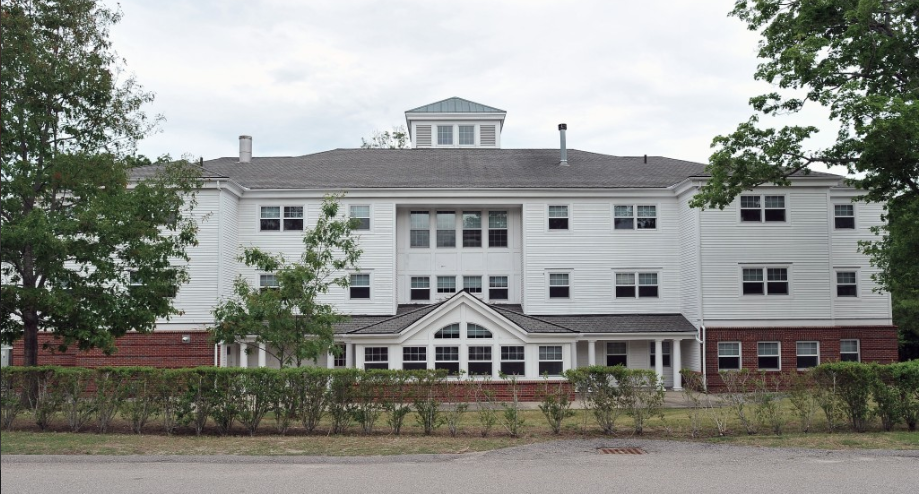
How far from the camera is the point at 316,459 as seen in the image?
12.3 meters

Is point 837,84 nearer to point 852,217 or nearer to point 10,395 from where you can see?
point 852,217

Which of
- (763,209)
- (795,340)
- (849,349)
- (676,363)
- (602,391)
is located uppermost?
(763,209)

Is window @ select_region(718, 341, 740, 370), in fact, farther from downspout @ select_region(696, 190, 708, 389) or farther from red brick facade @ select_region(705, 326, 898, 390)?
downspout @ select_region(696, 190, 708, 389)

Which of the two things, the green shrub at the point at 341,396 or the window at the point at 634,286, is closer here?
the green shrub at the point at 341,396

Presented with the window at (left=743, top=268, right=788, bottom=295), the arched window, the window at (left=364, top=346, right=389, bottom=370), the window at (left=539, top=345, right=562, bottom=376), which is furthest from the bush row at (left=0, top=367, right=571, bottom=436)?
the window at (left=743, top=268, right=788, bottom=295)

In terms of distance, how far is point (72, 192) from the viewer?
17.7 m

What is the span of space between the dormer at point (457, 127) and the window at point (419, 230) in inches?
290

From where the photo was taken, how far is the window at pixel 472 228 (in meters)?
31.5

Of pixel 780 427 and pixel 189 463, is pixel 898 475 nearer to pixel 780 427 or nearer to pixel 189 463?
pixel 780 427

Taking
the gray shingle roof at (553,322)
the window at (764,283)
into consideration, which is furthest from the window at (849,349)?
the gray shingle roof at (553,322)

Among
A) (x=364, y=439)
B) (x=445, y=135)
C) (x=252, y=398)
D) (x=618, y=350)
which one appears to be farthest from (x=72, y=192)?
(x=445, y=135)

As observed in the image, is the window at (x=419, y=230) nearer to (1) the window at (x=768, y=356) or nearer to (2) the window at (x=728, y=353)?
(2) the window at (x=728, y=353)

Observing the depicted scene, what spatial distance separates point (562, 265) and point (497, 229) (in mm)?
3090

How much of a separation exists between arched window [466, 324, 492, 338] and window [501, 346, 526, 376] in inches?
27.5
